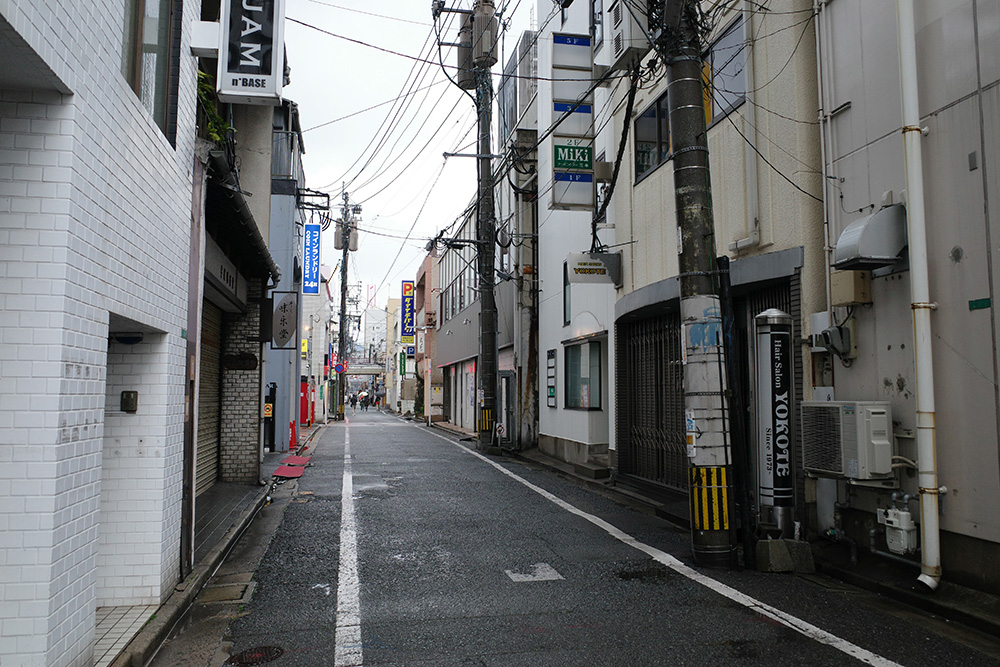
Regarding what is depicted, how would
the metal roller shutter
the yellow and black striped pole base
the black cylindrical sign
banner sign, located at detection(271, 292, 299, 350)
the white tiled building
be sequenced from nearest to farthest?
the white tiled building, the yellow and black striped pole base, the black cylindrical sign, the metal roller shutter, banner sign, located at detection(271, 292, 299, 350)

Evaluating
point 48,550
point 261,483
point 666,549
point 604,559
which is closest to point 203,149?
point 48,550

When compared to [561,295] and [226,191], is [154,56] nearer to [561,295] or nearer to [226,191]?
[226,191]

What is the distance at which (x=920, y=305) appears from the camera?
6.01 meters

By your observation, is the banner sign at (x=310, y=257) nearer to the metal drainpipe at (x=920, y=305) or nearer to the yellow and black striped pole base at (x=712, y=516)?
the yellow and black striped pole base at (x=712, y=516)

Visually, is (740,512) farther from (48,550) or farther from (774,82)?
(48,550)

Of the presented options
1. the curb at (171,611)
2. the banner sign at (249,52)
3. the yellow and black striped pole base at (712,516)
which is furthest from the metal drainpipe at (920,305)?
the curb at (171,611)

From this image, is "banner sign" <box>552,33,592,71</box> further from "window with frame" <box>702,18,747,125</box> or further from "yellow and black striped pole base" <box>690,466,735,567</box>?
"yellow and black striped pole base" <box>690,466,735,567</box>

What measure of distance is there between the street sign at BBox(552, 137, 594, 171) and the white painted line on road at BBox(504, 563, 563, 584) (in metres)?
8.53

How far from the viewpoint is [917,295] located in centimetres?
606

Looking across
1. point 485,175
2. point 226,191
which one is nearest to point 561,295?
point 485,175

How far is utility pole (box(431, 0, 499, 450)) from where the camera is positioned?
20609 millimetres

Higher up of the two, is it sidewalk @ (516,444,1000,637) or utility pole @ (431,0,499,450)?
utility pole @ (431,0,499,450)

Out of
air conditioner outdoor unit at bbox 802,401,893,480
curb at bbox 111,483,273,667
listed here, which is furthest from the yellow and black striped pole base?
curb at bbox 111,483,273,667

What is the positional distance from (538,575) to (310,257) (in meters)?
22.7
